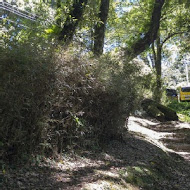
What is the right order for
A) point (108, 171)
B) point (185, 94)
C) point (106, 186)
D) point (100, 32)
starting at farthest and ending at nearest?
point (185, 94) → point (100, 32) → point (108, 171) → point (106, 186)

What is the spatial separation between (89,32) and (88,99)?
199 inches

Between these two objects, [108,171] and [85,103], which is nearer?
[108,171]

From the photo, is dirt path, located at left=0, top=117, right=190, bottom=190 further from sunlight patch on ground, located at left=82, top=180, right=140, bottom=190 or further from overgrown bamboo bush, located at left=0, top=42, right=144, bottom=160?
overgrown bamboo bush, located at left=0, top=42, right=144, bottom=160

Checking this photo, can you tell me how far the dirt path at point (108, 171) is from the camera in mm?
4173

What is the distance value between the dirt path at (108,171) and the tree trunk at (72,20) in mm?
3206

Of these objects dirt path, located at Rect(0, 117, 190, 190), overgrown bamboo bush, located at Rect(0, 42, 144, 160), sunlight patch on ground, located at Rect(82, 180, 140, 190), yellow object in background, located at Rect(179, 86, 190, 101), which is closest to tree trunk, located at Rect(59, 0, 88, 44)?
overgrown bamboo bush, located at Rect(0, 42, 144, 160)

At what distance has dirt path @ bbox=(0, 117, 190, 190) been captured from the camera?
4.17 meters

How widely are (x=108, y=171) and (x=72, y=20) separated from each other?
4357 mm

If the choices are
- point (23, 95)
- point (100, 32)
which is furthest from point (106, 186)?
point (100, 32)

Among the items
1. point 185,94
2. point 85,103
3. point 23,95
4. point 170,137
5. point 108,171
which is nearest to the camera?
point 23,95

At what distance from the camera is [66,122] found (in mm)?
5430

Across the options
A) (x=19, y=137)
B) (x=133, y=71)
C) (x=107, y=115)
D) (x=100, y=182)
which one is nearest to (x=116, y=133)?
(x=107, y=115)

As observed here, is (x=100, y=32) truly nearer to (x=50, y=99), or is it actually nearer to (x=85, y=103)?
(x=85, y=103)

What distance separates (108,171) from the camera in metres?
5.35
